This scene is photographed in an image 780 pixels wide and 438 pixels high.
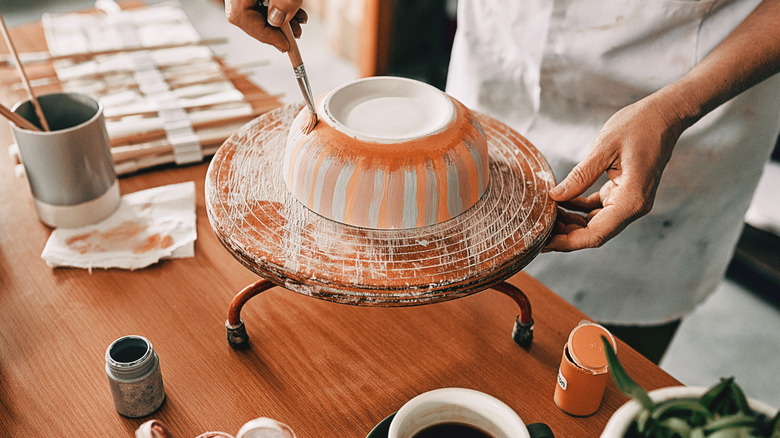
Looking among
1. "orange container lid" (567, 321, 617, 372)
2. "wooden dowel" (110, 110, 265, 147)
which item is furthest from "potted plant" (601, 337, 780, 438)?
"wooden dowel" (110, 110, 265, 147)

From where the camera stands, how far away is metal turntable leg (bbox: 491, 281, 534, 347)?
885 millimetres

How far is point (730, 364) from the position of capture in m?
2.12

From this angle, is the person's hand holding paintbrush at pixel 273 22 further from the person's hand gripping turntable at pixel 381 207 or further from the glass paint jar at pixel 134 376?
the glass paint jar at pixel 134 376

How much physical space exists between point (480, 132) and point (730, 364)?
5.87 ft

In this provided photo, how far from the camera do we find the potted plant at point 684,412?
437mm

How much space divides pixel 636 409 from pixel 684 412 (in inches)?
1.5

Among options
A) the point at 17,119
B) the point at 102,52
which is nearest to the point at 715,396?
the point at 17,119

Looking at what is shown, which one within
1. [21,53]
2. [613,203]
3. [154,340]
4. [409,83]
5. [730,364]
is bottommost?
[730,364]

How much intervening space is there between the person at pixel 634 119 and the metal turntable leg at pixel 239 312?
0.36 m

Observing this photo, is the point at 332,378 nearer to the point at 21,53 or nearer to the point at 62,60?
the point at 62,60

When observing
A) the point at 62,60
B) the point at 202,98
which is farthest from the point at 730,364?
the point at 62,60

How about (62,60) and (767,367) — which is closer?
(62,60)

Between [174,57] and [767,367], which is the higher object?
[174,57]

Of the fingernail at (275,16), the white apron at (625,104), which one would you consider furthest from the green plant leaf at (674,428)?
the white apron at (625,104)
